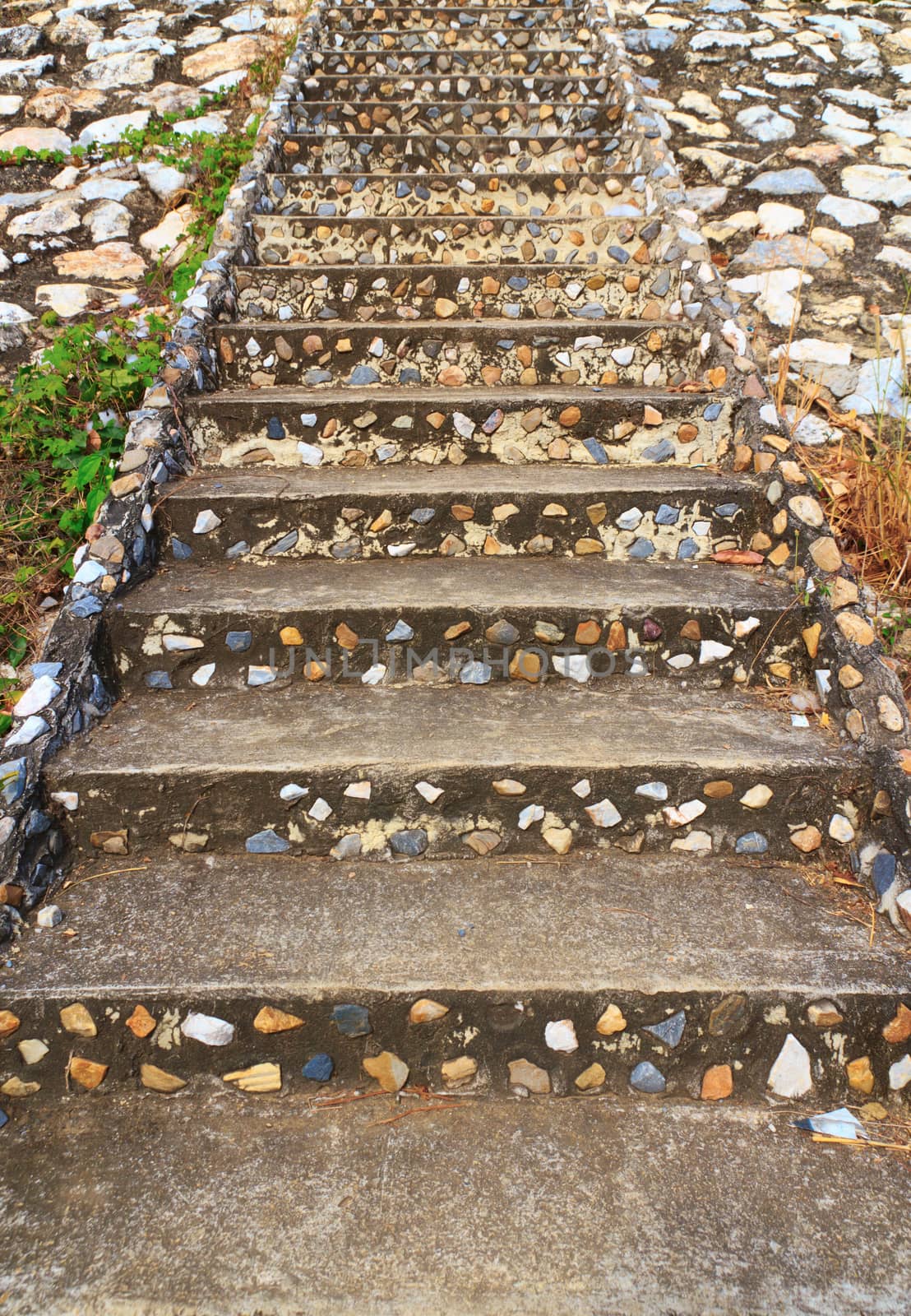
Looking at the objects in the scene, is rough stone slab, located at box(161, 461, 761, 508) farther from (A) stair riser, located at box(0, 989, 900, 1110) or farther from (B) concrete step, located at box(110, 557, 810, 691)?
(A) stair riser, located at box(0, 989, 900, 1110)

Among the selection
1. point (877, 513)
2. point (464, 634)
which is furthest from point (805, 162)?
point (464, 634)

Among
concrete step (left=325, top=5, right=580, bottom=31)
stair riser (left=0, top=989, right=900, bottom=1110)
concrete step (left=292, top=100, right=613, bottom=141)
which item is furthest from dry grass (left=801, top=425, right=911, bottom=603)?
concrete step (left=325, top=5, right=580, bottom=31)

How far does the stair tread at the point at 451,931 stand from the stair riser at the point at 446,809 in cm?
4

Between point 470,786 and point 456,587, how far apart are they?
588mm

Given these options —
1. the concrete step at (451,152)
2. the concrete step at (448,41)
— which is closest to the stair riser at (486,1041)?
the concrete step at (451,152)

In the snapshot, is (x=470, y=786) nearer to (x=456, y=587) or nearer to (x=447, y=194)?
(x=456, y=587)

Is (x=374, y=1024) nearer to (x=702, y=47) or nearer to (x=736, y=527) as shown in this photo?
(x=736, y=527)

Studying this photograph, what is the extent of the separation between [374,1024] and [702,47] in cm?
533

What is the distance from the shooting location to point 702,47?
4.53 metres

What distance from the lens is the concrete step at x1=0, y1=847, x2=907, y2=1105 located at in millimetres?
1400

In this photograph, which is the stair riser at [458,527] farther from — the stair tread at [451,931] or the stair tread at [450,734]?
the stair tread at [451,931]

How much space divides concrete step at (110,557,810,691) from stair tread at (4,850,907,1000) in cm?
48

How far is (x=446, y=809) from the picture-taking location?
1.69 metres

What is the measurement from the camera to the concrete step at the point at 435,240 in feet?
10.2
